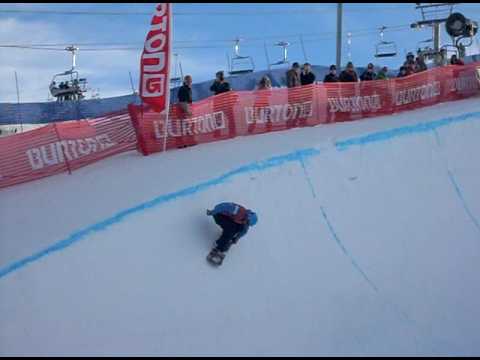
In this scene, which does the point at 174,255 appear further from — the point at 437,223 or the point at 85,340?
the point at 437,223

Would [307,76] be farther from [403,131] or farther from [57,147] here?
[57,147]

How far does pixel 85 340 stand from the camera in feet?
21.5

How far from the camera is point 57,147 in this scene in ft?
33.5

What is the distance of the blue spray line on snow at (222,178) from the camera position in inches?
→ 287

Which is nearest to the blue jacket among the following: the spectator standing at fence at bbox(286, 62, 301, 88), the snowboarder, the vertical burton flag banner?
the snowboarder

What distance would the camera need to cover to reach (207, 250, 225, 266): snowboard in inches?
305

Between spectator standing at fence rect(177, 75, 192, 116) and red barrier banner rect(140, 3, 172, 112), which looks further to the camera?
spectator standing at fence rect(177, 75, 192, 116)

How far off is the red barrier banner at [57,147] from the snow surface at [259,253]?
24cm

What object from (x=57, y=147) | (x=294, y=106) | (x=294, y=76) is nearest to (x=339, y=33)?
(x=294, y=76)

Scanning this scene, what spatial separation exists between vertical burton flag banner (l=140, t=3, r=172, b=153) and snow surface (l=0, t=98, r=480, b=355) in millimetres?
1060

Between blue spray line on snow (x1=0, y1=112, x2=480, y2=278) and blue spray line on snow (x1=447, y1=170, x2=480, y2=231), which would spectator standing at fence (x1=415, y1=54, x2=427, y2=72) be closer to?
blue spray line on snow (x1=0, y1=112, x2=480, y2=278)

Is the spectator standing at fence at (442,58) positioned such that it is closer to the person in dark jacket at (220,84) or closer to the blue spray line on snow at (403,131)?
the blue spray line on snow at (403,131)

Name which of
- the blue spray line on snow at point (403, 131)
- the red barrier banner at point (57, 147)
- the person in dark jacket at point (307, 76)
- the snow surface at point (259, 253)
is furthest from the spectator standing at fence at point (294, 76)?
the red barrier banner at point (57, 147)

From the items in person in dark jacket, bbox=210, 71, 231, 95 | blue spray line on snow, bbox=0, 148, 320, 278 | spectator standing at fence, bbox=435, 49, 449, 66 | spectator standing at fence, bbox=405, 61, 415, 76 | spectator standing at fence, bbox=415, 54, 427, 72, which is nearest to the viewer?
blue spray line on snow, bbox=0, 148, 320, 278
